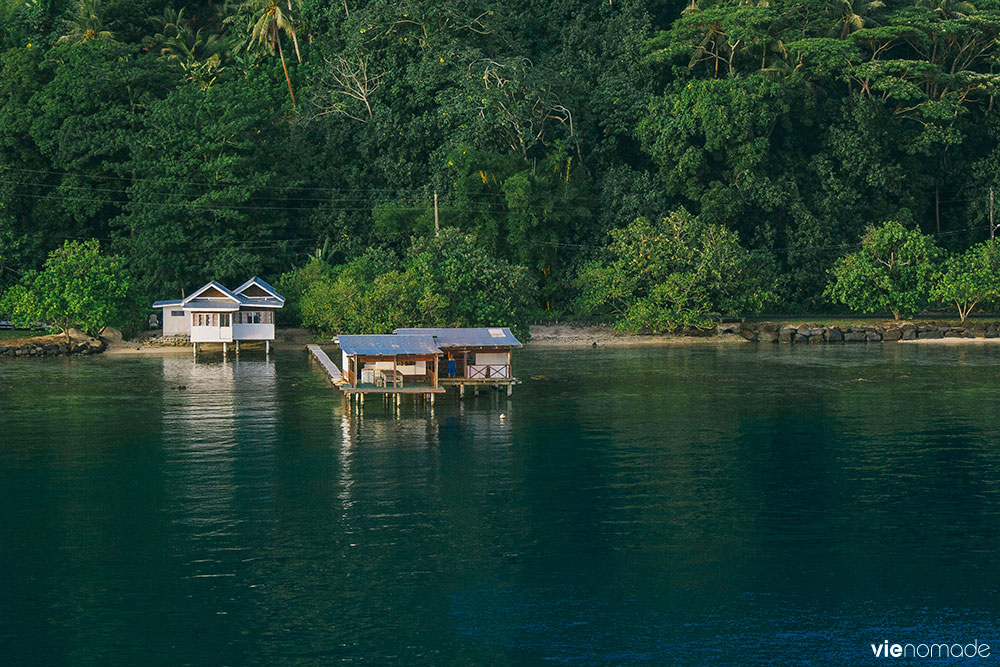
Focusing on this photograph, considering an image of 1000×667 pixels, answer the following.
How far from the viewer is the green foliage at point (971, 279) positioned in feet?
364

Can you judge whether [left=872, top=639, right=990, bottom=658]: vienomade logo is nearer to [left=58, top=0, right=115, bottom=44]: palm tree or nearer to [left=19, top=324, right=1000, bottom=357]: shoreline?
[left=19, top=324, right=1000, bottom=357]: shoreline

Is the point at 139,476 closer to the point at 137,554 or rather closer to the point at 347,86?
the point at 137,554

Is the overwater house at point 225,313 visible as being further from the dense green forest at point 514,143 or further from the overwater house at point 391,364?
the overwater house at point 391,364

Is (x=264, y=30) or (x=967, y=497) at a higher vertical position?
(x=264, y=30)

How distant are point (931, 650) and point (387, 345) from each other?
4219 cm

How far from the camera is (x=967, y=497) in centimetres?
4588

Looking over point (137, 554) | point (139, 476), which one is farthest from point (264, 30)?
point (137, 554)

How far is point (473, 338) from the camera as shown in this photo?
7325 cm

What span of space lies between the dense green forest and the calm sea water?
40554mm

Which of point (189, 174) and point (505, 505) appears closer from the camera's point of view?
point (505, 505)

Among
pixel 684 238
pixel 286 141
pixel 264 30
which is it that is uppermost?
pixel 264 30

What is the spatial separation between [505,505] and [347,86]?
86.4 metres

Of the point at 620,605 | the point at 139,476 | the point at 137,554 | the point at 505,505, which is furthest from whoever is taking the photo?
the point at 139,476

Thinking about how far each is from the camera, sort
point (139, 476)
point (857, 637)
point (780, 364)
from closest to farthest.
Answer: point (857, 637)
point (139, 476)
point (780, 364)
